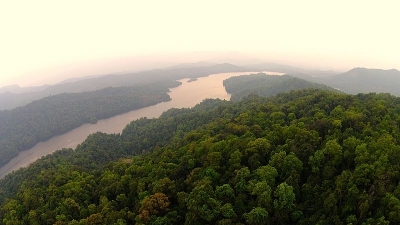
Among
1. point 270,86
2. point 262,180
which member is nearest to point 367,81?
point 270,86

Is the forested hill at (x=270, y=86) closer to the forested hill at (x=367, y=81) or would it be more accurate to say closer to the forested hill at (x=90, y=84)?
the forested hill at (x=367, y=81)

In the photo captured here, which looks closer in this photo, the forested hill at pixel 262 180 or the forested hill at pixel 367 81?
the forested hill at pixel 262 180

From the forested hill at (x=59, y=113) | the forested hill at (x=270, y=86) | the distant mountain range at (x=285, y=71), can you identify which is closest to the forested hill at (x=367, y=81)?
the distant mountain range at (x=285, y=71)

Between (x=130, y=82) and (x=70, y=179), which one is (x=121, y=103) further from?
(x=70, y=179)

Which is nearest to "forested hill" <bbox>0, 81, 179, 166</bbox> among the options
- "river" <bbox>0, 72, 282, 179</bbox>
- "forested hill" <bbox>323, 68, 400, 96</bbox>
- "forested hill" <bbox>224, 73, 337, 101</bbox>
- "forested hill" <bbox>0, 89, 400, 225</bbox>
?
"river" <bbox>0, 72, 282, 179</bbox>

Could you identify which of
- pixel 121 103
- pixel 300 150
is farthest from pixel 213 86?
pixel 300 150

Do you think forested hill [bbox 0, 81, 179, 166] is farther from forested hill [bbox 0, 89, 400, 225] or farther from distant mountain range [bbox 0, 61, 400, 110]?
forested hill [bbox 0, 89, 400, 225]

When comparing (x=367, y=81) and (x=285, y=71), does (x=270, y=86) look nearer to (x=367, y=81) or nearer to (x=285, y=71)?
(x=367, y=81)
